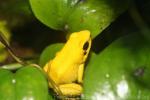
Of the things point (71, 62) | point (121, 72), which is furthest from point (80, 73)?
point (121, 72)

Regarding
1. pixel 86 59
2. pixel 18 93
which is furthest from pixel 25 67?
pixel 86 59

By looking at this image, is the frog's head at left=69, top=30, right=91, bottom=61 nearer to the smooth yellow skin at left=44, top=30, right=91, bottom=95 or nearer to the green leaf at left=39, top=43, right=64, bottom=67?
the smooth yellow skin at left=44, top=30, right=91, bottom=95

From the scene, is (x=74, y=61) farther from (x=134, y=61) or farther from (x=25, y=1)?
(x=25, y=1)

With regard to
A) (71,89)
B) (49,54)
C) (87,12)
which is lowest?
(71,89)

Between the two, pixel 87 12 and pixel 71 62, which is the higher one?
pixel 87 12

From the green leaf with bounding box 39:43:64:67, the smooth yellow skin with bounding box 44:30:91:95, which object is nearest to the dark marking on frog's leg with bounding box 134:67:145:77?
the smooth yellow skin with bounding box 44:30:91:95

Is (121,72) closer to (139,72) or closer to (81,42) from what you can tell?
(139,72)

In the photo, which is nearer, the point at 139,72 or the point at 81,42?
the point at 139,72
